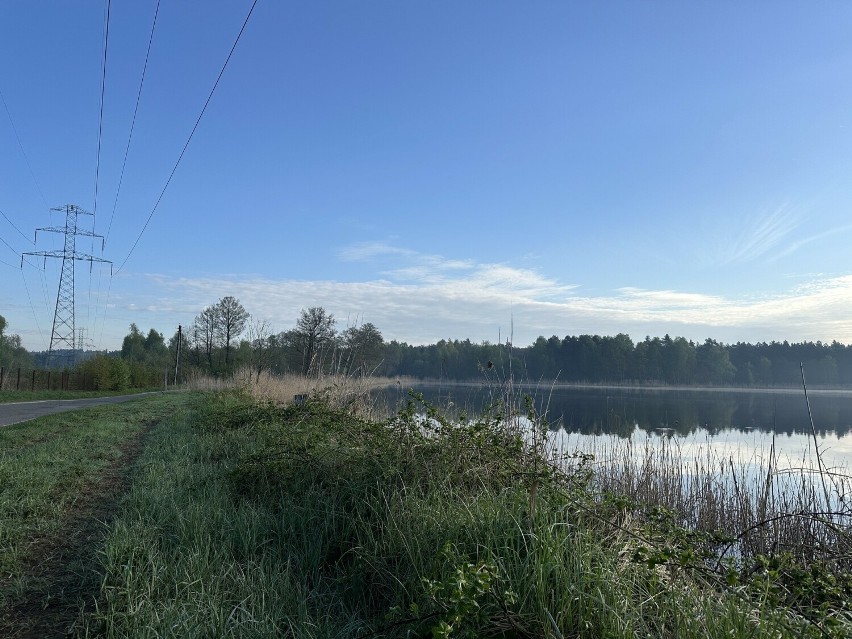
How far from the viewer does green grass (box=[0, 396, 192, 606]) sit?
3.89 m

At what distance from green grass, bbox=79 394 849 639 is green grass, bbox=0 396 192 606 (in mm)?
566

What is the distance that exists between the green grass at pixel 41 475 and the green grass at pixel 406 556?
57 cm

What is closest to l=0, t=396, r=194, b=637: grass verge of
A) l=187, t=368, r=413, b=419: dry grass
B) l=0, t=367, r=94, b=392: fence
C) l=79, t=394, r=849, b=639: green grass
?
l=79, t=394, r=849, b=639: green grass

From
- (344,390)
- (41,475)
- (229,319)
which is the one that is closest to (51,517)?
(41,475)

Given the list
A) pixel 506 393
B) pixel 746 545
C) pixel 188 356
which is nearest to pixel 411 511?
pixel 506 393

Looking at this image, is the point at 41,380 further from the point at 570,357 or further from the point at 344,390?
the point at 570,357

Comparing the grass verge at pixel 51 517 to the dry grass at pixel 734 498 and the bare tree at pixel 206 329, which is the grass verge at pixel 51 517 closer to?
the dry grass at pixel 734 498

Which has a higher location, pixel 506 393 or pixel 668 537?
pixel 506 393

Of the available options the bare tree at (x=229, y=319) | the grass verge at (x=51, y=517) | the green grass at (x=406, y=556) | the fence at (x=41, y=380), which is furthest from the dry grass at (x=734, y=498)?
the bare tree at (x=229, y=319)

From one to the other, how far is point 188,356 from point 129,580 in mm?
54790

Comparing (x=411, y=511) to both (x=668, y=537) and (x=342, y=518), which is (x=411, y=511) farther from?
(x=668, y=537)

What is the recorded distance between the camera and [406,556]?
3.37 m

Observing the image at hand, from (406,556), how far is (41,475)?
4.60 metres

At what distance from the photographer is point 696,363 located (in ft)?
266
